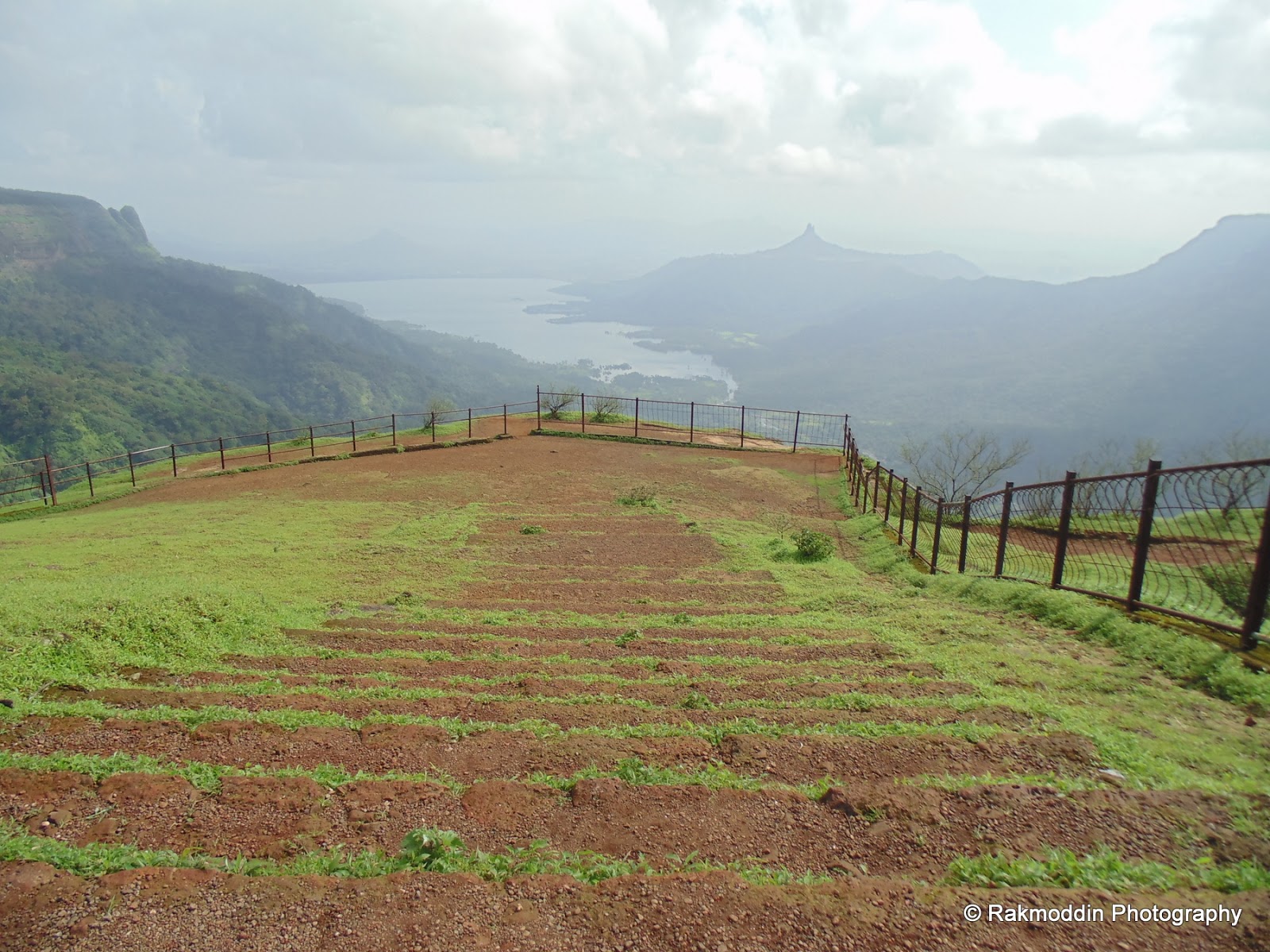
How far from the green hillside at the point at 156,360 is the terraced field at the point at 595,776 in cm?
8578

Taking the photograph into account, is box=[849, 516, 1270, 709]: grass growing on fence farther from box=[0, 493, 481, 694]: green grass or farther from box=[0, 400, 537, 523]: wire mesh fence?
box=[0, 400, 537, 523]: wire mesh fence

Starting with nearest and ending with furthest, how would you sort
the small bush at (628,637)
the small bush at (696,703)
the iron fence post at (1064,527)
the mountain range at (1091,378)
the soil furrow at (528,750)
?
the soil furrow at (528,750) < the small bush at (696,703) < the iron fence post at (1064,527) < the small bush at (628,637) < the mountain range at (1091,378)

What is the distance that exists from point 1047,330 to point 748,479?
661 feet

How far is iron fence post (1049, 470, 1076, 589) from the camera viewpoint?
24.0 feet

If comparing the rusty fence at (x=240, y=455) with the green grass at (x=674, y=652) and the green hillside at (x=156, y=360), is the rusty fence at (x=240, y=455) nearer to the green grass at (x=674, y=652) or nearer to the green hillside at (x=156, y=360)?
the green grass at (x=674, y=652)

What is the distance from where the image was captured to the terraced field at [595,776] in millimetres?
3100

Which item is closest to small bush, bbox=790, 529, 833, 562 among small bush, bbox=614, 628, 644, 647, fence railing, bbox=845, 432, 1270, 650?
fence railing, bbox=845, 432, 1270, 650

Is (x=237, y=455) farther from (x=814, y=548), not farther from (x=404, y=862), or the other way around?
(x=404, y=862)

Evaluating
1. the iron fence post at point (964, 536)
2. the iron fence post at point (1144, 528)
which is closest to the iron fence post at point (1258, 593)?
the iron fence post at point (1144, 528)

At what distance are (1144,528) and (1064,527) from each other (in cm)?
126

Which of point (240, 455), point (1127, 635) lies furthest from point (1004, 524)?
point (240, 455)

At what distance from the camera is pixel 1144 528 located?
20.9 ft

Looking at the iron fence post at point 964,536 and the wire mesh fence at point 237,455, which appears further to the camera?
the wire mesh fence at point 237,455

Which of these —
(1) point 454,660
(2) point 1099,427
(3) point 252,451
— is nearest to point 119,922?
(1) point 454,660
